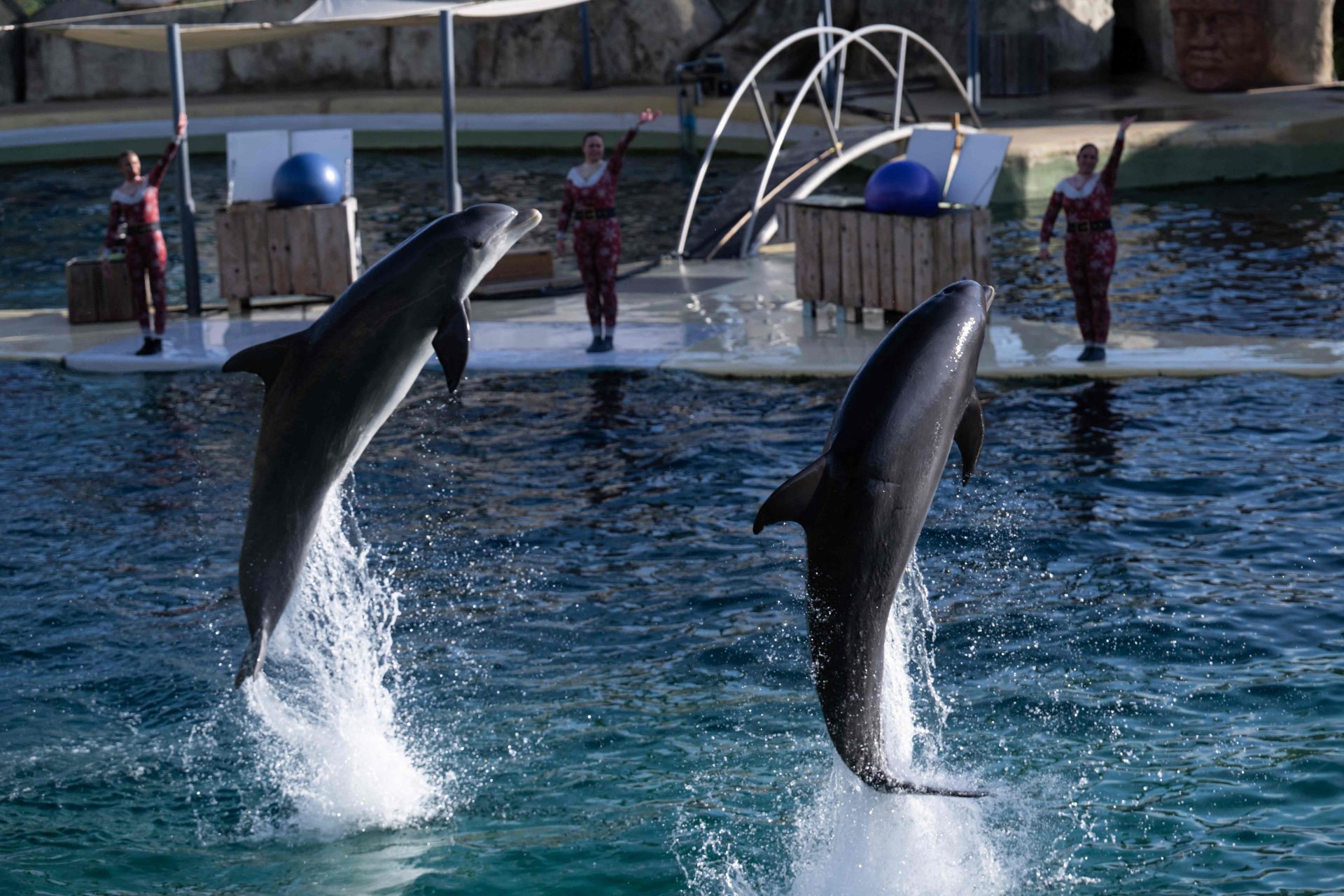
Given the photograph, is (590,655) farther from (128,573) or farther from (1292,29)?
(1292,29)

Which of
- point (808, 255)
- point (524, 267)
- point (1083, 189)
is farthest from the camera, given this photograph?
point (524, 267)

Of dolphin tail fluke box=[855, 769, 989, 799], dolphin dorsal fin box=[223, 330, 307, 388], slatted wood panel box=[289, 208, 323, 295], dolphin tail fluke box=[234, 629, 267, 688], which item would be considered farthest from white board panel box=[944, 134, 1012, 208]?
dolphin tail fluke box=[855, 769, 989, 799]

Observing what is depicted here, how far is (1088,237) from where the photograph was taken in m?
11.5

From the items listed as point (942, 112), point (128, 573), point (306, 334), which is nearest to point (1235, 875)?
point (306, 334)

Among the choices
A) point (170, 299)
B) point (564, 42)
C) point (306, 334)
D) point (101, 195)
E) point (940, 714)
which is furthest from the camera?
point (564, 42)

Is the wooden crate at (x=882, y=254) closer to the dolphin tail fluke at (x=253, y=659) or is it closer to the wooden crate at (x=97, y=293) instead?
the wooden crate at (x=97, y=293)

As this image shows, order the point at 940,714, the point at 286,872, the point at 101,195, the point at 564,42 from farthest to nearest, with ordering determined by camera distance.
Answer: the point at 564,42 < the point at 101,195 < the point at 940,714 < the point at 286,872

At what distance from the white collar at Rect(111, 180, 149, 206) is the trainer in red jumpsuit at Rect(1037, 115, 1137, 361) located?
21.9 ft

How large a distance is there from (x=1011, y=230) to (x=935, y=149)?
15.7ft

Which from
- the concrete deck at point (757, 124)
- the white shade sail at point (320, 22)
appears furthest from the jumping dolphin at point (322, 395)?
the concrete deck at point (757, 124)

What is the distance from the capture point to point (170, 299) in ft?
51.8

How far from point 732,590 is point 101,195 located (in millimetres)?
17685

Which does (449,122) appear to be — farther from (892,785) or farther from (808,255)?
(892,785)

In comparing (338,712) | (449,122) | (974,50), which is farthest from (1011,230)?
(338,712)
